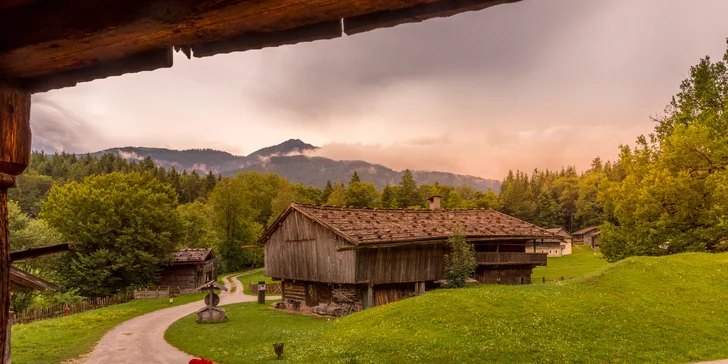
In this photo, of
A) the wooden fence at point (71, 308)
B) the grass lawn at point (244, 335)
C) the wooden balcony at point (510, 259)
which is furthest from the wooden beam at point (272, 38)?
the wooden fence at point (71, 308)

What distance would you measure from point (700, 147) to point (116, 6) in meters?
49.7

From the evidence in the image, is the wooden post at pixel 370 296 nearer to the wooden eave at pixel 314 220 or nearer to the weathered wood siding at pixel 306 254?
the weathered wood siding at pixel 306 254

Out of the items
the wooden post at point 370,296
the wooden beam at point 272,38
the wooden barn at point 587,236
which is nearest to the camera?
the wooden beam at point 272,38

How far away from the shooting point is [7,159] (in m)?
3.49

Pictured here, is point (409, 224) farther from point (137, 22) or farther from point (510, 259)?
point (137, 22)

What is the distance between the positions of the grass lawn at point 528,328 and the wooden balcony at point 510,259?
689cm

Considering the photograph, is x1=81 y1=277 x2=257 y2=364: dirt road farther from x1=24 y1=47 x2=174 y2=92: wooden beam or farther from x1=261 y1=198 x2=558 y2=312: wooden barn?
x1=24 y1=47 x2=174 y2=92: wooden beam

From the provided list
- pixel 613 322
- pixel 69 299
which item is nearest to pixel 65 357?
pixel 69 299

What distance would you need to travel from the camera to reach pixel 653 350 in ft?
59.7

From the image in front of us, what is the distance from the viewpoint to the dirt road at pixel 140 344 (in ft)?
66.2

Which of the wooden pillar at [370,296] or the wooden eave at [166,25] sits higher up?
the wooden eave at [166,25]

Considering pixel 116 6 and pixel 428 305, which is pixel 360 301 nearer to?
pixel 428 305

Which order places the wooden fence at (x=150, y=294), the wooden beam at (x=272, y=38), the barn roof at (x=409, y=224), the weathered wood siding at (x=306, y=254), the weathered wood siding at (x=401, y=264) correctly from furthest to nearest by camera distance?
the wooden fence at (x=150, y=294), the barn roof at (x=409, y=224), the weathered wood siding at (x=306, y=254), the weathered wood siding at (x=401, y=264), the wooden beam at (x=272, y=38)

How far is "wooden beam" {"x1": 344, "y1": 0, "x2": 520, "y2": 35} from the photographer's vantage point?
2809 mm
